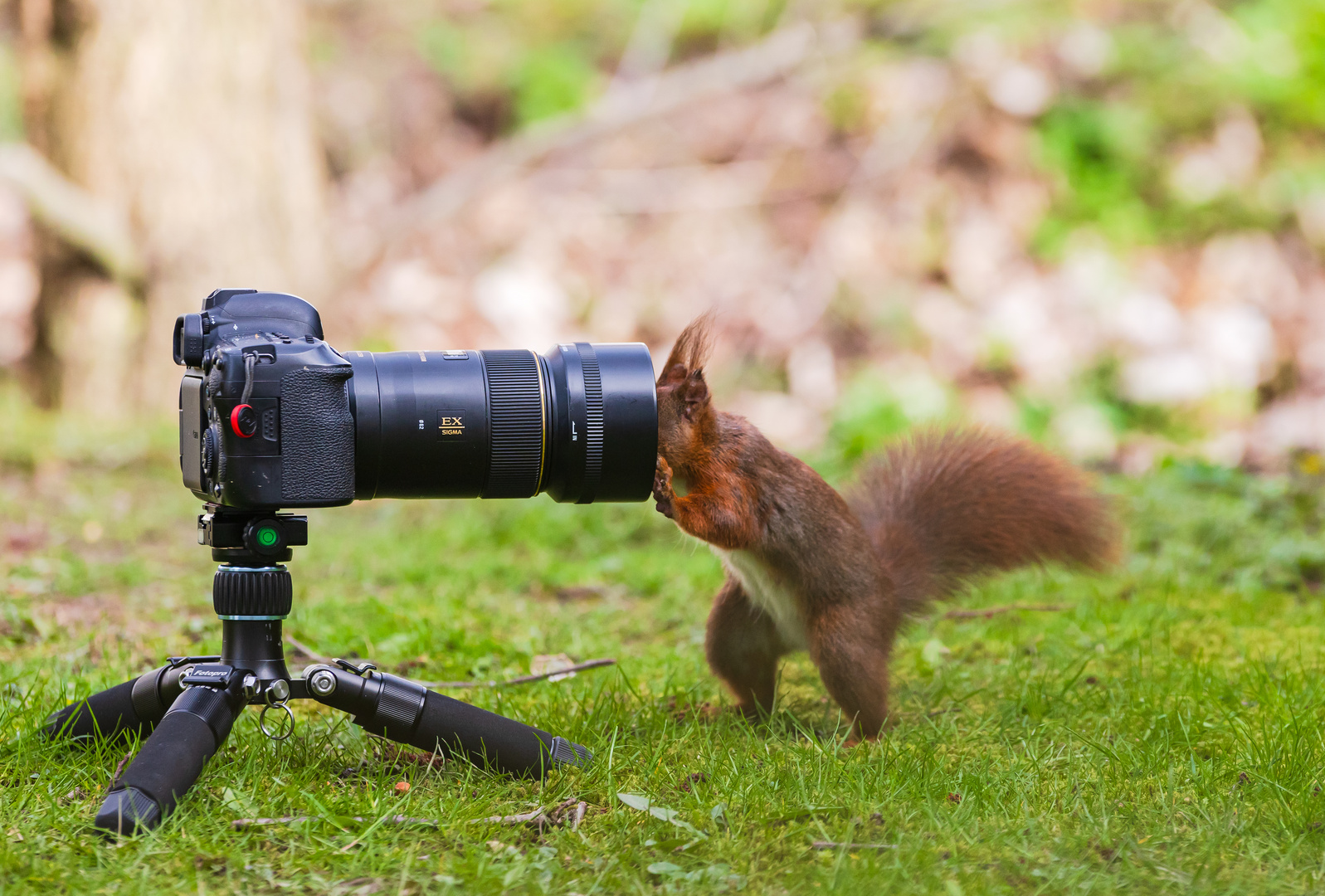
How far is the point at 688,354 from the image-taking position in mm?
2740

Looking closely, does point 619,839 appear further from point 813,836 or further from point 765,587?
point 765,587

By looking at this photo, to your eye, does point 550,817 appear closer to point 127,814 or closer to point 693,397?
point 127,814

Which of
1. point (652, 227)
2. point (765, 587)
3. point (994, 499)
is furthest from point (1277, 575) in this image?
point (652, 227)

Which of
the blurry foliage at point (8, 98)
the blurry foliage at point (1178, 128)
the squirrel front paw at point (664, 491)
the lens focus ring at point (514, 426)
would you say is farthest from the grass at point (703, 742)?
the blurry foliage at point (8, 98)

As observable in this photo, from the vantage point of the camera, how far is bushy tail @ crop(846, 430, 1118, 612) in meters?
3.00

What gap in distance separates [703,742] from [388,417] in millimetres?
932

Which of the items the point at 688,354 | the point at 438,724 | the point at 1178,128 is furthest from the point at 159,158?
the point at 1178,128

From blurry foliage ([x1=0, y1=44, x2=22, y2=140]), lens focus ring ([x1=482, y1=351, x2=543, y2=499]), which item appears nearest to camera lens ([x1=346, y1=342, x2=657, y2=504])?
lens focus ring ([x1=482, y1=351, x2=543, y2=499])

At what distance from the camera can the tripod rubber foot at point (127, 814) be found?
6.38ft

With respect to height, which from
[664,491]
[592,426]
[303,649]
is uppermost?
[592,426]

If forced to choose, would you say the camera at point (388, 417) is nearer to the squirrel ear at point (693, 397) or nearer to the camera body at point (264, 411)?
the camera body at point (264, 411)

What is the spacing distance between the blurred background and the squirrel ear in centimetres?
331

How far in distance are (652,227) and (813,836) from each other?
23.4ft

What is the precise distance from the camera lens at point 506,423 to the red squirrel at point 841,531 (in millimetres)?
Answer: 245
